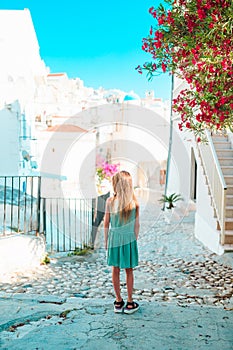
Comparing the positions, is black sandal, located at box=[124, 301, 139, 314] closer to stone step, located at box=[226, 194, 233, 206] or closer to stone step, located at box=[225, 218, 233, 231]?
stone step, located at box=[225, 218, 233, 231]

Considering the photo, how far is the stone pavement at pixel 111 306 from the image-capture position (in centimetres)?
314

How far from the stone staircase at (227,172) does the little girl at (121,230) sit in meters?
3.36

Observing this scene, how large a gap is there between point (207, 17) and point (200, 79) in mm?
706

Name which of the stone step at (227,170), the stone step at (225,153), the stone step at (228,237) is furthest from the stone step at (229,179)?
the stone step at (228,237)

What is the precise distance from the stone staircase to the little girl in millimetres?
3360

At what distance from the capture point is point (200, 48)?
3348 mm

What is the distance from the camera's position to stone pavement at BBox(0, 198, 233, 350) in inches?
124

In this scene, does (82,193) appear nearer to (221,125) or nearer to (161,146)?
(161,146)

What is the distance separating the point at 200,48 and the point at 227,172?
5163mm

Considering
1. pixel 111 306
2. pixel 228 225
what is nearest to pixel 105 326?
pixel 111 306

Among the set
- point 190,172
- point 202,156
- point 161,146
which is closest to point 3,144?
point 190,172

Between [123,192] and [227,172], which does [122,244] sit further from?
[227,172]

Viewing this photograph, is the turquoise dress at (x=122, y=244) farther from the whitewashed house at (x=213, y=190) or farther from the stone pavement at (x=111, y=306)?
the whitewashed house at (x=213, y=190)

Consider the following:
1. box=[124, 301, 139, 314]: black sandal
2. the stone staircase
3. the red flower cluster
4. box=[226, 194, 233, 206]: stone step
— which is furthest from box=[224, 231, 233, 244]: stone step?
box=[124, 301, 139, 314]: black sandal
